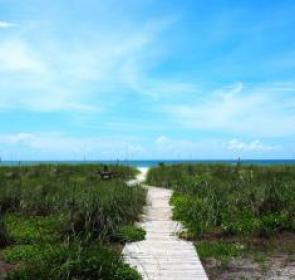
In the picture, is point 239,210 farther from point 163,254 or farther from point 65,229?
point 65,229

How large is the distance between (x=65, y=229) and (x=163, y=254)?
205cm

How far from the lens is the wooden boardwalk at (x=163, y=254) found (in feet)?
27.8

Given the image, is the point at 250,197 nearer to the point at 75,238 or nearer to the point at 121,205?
the point at 121,205

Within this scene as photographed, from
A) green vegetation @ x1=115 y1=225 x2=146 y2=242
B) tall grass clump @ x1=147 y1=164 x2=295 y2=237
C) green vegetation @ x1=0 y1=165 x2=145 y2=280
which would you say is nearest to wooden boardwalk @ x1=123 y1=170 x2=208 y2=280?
green vegetation @ x1=115 y1=225 x2=146 y2=242

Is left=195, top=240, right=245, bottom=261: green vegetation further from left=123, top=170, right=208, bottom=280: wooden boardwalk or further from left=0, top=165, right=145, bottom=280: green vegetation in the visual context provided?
left=0, top=165, right=145, bottom=280: green vegetation

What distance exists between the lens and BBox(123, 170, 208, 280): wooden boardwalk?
27.8ft

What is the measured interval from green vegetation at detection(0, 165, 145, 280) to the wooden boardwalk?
0.34 meters

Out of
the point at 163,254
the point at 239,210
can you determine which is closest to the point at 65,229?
the point at 163,254

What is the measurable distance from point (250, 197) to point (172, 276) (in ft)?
18.4

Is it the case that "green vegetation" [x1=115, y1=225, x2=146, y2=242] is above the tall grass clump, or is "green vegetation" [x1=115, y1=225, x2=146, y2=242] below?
below

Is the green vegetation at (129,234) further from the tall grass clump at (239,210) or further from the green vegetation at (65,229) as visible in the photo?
the tall grass clump at (239,210)

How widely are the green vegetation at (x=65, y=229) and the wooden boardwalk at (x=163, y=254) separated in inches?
13.5

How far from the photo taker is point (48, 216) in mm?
13227

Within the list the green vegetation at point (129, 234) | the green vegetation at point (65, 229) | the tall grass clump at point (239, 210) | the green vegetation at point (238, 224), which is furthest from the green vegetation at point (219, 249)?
the green vegetation at point (65, 229)
